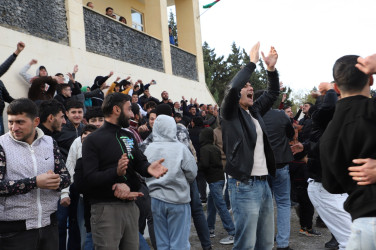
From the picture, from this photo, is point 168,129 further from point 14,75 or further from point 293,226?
point 14,75

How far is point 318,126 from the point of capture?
13.9ft

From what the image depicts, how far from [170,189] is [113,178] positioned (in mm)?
1466

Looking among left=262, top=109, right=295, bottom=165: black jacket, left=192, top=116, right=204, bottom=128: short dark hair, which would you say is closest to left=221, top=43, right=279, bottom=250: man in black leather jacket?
left=262, top=109, right=295, bottom=165: black jacket

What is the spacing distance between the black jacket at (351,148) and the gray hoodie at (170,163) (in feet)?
7.89

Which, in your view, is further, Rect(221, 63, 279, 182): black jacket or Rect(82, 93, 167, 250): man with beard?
Rect(221, 63, 279, 182): black jacket

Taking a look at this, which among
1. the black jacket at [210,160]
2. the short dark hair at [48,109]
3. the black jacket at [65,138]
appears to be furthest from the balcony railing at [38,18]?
the black jacket at [210,160]

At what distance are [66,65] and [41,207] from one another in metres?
8.59

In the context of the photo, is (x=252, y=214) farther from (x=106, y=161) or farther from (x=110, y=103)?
(x=110, y=103)

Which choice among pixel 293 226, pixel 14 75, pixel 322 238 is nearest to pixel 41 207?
pixel 322 238

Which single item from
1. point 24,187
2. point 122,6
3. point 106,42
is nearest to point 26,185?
point 24,187

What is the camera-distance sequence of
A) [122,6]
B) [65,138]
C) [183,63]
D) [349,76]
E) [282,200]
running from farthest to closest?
[183,63] → [122,6] → [282,200] → [65,138] → [349,76]

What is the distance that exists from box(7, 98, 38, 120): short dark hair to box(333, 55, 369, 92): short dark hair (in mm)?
2411

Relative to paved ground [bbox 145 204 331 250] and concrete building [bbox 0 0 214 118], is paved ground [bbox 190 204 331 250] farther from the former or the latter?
concrete building [bbox 0 0 214 118]

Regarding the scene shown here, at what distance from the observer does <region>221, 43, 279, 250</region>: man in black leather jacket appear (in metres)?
3.72
